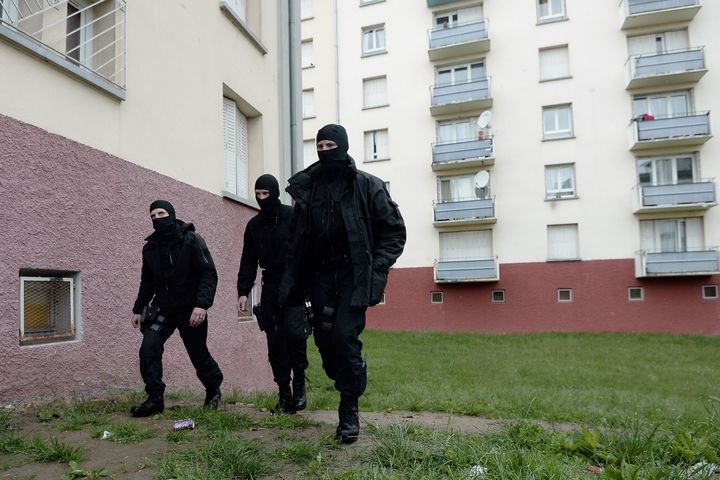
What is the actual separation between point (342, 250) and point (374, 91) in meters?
24.5

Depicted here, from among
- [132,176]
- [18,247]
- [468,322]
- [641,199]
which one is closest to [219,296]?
[132,176]

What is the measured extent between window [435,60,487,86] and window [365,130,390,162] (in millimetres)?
3453

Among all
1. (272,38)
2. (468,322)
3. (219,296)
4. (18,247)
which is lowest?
(468,322)

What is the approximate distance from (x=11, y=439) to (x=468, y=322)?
22.4 metres

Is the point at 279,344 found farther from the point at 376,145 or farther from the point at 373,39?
the point at 373,39

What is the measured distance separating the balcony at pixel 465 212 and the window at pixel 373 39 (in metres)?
8.30

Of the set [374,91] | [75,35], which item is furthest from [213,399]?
[374,91]

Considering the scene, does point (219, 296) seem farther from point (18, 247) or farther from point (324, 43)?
point (324, 43)

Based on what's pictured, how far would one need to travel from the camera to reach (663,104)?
23719 mm

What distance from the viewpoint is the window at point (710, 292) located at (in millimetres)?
22703

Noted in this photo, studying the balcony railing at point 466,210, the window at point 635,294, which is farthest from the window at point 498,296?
the window at point 635,294

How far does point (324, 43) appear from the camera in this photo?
92.7 feet

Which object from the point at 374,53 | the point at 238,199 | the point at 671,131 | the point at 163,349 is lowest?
the point at 163,349

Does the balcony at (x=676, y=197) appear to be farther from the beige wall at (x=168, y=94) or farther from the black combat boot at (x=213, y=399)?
the black combat boot at (x=213, y=399)
